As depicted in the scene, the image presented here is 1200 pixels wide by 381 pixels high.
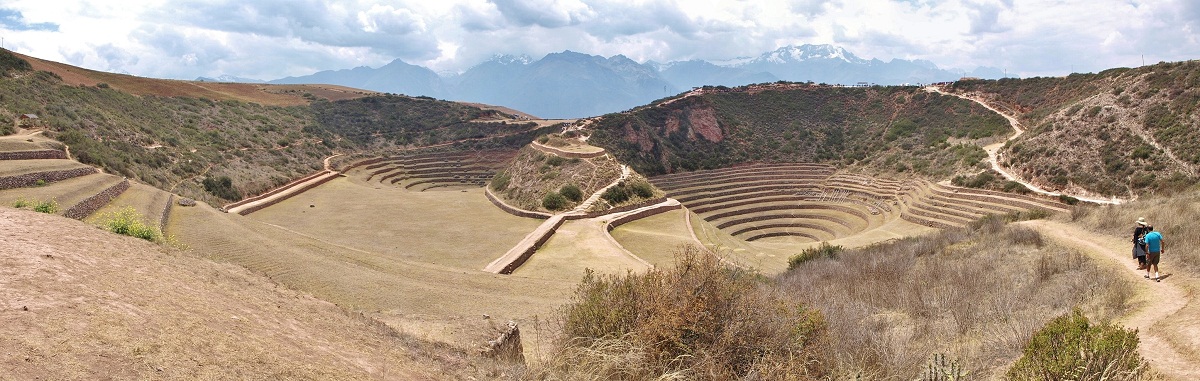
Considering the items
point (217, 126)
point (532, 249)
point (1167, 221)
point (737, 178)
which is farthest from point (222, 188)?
point (1167, 221)

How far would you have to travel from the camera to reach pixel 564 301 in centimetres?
1420

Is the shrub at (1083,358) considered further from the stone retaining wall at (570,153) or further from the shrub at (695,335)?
the stone retaining wall at (570,153)

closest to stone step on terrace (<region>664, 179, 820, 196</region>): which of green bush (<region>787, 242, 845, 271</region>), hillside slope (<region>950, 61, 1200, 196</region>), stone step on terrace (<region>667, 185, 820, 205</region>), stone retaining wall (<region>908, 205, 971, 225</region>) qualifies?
stone step on terrace (<region>667, 185, 820, 205</region>)

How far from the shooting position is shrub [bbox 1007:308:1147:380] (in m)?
5.03

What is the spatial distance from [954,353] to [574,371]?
472 cm

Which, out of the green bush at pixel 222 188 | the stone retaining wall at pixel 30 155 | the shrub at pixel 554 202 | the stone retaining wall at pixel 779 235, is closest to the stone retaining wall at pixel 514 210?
the shrub at pixel 554 202

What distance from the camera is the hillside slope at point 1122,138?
1059 inches

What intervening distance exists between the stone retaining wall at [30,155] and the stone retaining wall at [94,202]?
10.3 ft

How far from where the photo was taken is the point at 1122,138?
3031 cm

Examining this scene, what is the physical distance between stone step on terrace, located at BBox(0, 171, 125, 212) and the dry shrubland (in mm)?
24698

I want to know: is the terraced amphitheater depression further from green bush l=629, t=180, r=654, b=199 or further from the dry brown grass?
green bush l=629, t=180, r=654, b=199

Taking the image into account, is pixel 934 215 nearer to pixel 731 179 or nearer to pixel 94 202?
pixel 731 179

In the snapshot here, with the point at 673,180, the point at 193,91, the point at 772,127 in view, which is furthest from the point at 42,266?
the point at 193,91

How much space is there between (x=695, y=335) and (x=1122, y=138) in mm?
36504
